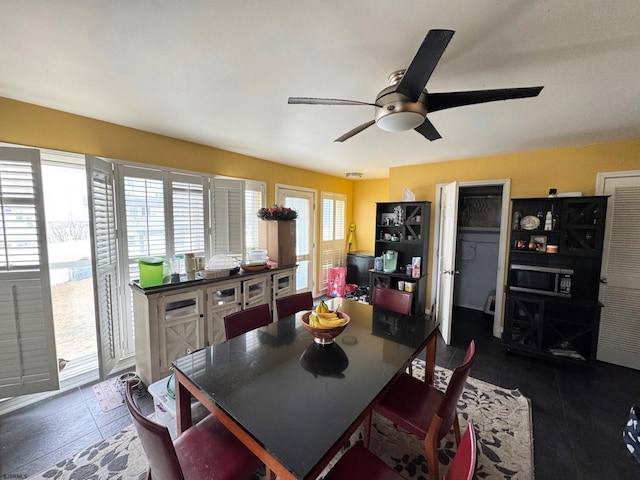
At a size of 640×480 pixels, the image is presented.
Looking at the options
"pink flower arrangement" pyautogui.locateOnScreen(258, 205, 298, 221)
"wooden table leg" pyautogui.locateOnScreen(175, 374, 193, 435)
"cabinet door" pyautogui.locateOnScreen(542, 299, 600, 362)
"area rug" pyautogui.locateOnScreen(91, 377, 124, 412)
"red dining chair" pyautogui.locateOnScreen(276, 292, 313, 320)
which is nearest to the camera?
"wooden table leg" pyautogui.locateOnScreen(175, 374, 193, 435)

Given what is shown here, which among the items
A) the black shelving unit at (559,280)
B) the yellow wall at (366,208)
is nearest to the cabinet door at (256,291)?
the black shelving unit at (559,280)

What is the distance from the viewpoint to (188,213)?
3.00 m

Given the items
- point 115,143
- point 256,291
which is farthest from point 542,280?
point 115,143

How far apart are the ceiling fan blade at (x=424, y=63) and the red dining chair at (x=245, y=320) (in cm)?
178

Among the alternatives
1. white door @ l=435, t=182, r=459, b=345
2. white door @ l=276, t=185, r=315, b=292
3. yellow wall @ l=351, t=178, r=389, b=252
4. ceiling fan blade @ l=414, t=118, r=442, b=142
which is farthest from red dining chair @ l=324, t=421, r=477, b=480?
yellow wall @ l=351, t=178, r=389, b=252

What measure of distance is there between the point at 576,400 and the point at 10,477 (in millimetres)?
4280

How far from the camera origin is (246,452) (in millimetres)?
1170

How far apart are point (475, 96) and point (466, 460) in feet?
5.26

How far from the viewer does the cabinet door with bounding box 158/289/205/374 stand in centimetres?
230

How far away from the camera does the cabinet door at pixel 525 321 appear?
9.21ft

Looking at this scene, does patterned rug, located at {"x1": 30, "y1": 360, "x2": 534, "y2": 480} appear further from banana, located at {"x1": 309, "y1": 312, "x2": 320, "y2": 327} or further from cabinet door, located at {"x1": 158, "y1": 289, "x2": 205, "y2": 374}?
banana, located at {"x1": 309, "y1": 312, "x2": 320, "y2": 327}

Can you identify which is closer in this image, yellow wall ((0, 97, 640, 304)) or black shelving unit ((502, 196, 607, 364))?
yellow wall ((0, 97, 640, 304))

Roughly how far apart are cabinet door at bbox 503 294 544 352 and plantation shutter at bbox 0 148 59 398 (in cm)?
450

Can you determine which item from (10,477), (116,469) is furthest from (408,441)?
(10,477)
